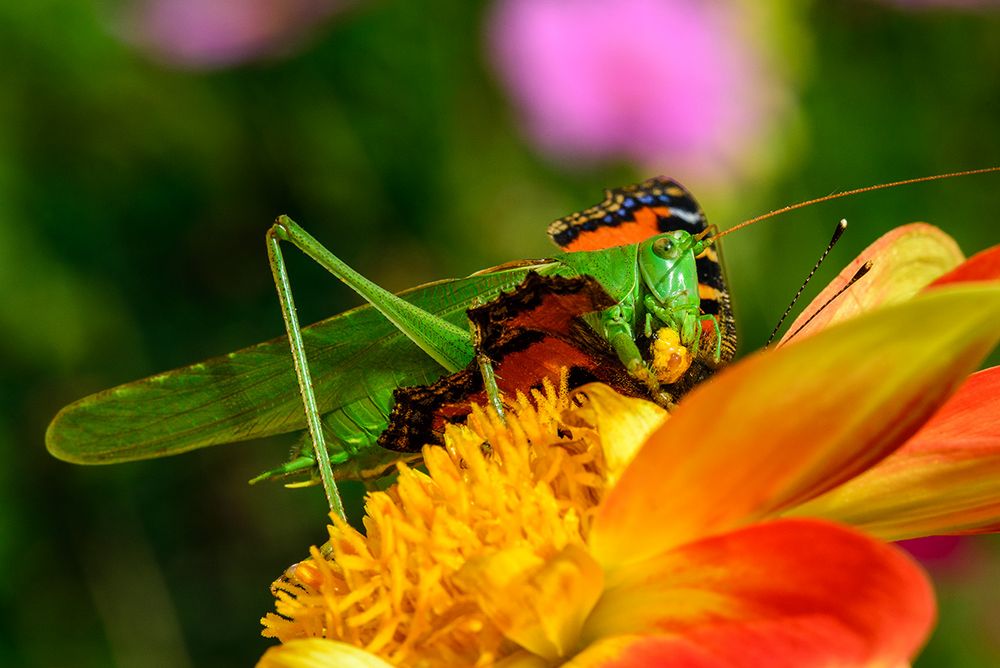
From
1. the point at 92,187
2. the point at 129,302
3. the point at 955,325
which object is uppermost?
the point at 92,187

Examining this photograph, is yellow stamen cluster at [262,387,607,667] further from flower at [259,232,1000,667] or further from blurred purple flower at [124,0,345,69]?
blurred purple flower at [124,0,345,69]

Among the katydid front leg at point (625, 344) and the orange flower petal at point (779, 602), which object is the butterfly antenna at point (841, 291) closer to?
the katydid front leg at point (625, 344)

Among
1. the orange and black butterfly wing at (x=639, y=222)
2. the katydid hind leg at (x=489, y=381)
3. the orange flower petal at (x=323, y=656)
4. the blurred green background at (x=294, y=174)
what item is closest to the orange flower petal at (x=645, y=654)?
the orange flower petal at (x=323, y=656)

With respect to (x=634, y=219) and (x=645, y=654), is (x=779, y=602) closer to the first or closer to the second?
(x=645, y=654)

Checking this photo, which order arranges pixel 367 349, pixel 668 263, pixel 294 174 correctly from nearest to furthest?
pixel 668 263 < pixel 367 349 < pixel 294 174

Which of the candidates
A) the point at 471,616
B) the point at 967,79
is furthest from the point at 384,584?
the point at 967,79

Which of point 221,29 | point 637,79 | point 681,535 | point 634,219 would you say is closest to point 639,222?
point 634,219

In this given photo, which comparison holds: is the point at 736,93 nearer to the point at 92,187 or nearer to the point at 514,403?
the point at 92,187

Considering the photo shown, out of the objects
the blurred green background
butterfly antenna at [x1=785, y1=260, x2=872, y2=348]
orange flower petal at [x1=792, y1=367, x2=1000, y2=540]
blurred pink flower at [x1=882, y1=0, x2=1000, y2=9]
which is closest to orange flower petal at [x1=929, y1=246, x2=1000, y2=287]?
orange flower petal at [x1=792, y1=367, x2=1000, y2=540]
